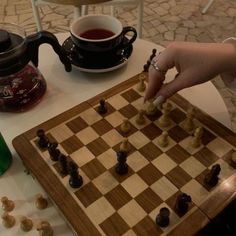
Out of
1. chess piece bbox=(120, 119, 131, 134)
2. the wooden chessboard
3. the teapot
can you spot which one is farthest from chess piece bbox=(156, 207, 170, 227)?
the teapot

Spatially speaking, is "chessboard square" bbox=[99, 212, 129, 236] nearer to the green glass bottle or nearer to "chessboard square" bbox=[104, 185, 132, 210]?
"chessboard square" bbox=[104, 185, 132, 210]

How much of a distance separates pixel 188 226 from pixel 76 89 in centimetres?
48

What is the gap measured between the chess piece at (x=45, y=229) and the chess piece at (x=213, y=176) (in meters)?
0.32

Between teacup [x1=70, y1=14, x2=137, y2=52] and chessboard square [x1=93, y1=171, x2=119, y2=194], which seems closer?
chessboard square [x1=93, y1=171, x2=119, y2=194]

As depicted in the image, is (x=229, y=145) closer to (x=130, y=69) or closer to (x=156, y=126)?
(x=156, y=126)

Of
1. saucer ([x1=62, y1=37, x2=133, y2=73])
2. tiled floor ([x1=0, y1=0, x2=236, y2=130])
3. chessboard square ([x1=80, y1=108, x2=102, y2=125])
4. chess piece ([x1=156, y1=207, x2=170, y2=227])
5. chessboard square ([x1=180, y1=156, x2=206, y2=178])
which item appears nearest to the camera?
chess piece ([x1=156, y1=207, x2=170, y2=227])

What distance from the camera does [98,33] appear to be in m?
0.95

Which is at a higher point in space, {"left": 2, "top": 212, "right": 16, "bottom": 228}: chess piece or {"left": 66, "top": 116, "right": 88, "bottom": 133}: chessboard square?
{"left": 66, "top": 116, "right": 88, "bottom": 133}: chessboard square

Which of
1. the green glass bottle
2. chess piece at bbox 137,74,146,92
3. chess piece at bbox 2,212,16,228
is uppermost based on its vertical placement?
chess piece at bbox 137,74,146,92

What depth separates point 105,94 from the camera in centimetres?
87

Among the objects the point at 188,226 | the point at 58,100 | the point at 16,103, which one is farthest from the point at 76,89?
the point at 188,226

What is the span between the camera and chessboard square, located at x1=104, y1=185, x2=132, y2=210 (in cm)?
65

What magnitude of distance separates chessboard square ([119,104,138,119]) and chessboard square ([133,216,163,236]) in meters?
0.28

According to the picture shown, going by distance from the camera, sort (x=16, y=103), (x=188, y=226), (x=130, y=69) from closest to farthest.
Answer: (x=188, y=226)
(x=16, y=103)
(x=130, y=69)
